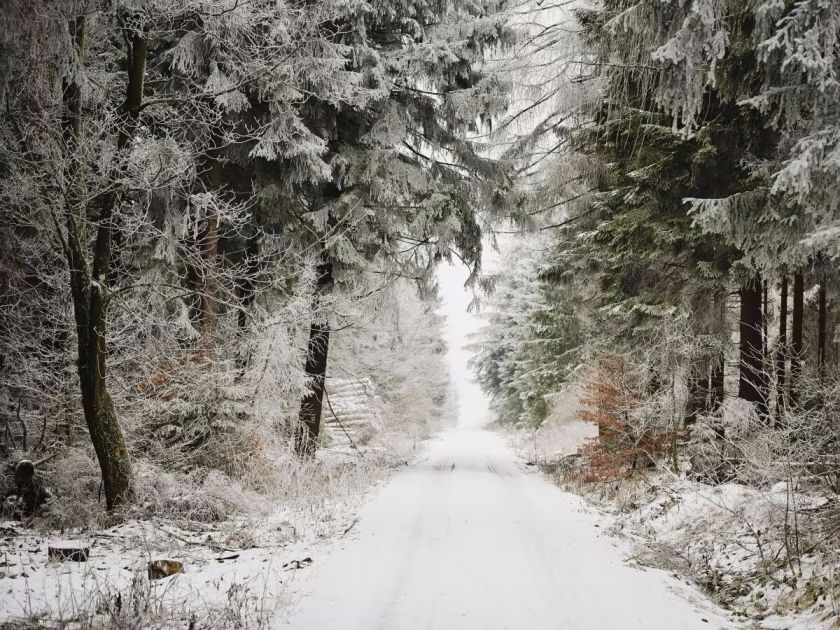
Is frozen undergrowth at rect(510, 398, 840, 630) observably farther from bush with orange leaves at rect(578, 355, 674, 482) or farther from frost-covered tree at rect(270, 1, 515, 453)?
frost-covered tree at rect(270, 1, 515, 453)

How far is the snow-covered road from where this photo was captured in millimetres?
4543

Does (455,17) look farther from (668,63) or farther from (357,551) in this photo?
(357,551)

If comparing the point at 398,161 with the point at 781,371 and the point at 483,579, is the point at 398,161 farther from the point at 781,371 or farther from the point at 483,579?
the point at 483,579

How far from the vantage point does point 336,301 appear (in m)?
10.5

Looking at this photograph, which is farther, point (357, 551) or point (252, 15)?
point (252, 15)

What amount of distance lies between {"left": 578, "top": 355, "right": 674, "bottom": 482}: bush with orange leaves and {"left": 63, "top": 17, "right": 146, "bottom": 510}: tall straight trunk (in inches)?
335

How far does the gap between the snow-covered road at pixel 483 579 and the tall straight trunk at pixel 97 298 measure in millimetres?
3153

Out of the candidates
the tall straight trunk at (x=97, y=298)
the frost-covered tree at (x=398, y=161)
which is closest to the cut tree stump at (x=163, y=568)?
the tall straight trunk at (x=97, y=298)

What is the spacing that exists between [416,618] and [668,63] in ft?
21.4

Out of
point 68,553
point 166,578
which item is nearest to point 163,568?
point 166,578

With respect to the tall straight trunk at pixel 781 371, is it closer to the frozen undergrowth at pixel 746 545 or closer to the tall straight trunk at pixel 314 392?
the frozen undergrowth at pixel 746 545

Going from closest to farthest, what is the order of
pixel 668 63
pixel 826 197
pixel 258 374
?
1. pixel 826 197
2. pixel 668 63
3. pixel 258 374

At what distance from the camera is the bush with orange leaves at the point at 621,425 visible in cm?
1048

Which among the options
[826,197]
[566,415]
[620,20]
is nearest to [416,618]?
[826,197]
